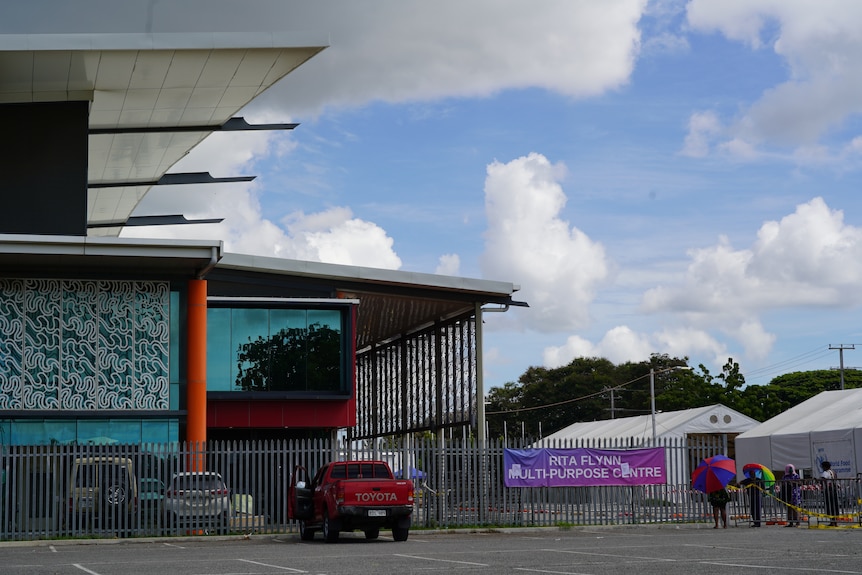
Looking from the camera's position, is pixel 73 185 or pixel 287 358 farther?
pixel 287 358

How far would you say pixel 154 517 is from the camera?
23.5m

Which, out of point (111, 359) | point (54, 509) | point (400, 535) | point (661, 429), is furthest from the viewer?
point (661, 429)

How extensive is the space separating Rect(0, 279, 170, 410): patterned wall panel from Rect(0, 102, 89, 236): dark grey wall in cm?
365

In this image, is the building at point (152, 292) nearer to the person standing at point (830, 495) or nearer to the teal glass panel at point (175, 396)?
the teal glass panel at point (175, 396)

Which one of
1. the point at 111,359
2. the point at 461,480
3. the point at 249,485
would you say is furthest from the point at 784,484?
the point at 111,359

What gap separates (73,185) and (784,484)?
1989cm

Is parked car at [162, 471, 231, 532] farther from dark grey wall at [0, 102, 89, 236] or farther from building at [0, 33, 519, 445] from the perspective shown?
dark grey wall at [0, 102, 89, 236]

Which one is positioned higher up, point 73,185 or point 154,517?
point 73,185

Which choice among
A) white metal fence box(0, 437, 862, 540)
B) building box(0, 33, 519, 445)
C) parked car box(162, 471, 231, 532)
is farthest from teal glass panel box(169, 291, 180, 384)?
parked car box(162, 471, 231, 532)

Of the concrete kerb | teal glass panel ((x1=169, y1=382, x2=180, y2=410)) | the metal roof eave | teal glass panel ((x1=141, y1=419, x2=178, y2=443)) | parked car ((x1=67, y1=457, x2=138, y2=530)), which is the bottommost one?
the concrete kerb

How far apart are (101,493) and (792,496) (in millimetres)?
15748

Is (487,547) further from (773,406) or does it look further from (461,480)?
(773,406)

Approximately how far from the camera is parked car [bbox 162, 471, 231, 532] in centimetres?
2341

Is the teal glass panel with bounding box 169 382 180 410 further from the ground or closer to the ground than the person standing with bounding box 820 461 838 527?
→ further from the ground
